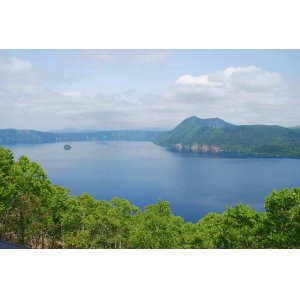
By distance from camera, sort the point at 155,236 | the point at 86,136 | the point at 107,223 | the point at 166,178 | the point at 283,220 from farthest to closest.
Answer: the point at 86,136
the point at 166,178
the point at 107,223
the point at 155,236
the point at 283,220

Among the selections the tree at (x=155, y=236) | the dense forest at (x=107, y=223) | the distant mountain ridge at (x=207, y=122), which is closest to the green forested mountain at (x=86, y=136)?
the distant mountain ridge at (x=207, y=122)

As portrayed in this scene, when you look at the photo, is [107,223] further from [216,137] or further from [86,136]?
[216,137]

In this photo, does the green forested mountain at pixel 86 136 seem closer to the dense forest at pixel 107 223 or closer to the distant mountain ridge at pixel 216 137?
the distant mountain ridge at pixel 216 137

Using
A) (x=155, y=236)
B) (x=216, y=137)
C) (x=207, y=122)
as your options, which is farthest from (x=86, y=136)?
(x=155, y=236)

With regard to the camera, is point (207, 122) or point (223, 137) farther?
point (223, 137)
